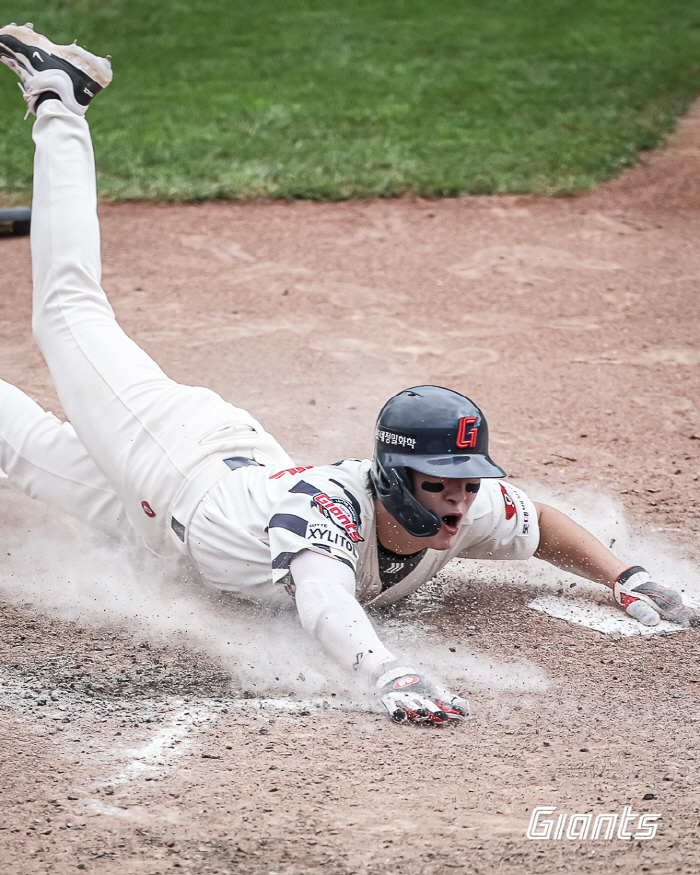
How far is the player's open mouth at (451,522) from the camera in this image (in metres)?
3.24

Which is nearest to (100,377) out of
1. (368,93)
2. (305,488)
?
(305,488)

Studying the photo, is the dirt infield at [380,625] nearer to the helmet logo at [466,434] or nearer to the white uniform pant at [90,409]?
the white uniform pant at [90,409]

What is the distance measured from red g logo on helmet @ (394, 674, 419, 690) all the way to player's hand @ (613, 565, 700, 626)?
1.04m

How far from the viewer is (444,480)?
3205 millimetres

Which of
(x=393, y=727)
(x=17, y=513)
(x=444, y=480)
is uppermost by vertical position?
(x=444, y=480)

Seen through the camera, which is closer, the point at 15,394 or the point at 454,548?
the point at 454,548

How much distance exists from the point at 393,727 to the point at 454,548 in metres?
0.81

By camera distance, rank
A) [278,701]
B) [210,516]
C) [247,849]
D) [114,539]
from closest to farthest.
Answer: [247,849]
[278,701]
[210,516]
[114,539]

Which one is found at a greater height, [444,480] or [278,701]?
[444,480]

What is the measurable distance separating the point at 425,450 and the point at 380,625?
72 cm

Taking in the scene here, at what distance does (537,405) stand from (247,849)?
11.8ft

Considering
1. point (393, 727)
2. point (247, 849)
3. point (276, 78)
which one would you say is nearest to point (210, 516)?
point (393, 727)

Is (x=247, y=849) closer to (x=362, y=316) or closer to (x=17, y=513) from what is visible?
(x=17, y=513)

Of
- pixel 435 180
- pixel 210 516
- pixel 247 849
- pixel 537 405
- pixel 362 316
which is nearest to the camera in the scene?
pixel 247 849
